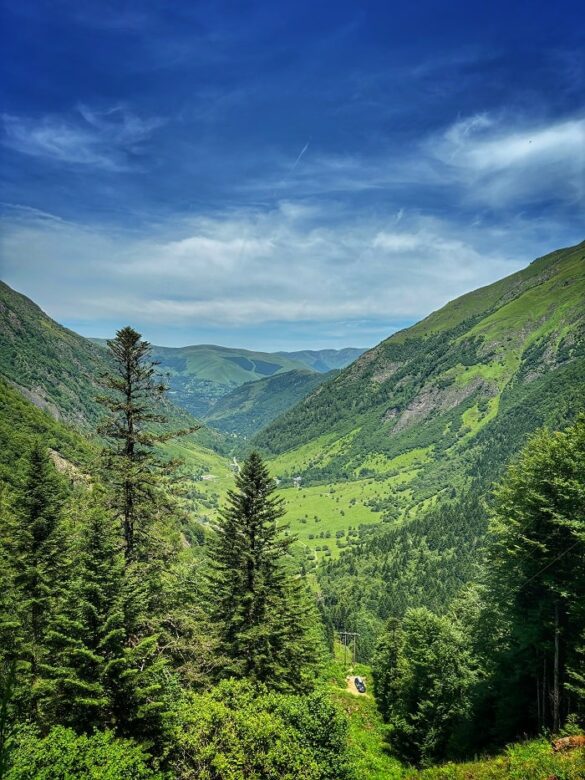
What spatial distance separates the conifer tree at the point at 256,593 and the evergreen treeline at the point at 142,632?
0.09m

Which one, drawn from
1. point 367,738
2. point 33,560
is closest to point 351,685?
point 367,738

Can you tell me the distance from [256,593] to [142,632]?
7709 mm

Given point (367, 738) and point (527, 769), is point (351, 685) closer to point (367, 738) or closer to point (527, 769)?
point (367, 738)

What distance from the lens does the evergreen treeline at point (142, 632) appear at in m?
15.2

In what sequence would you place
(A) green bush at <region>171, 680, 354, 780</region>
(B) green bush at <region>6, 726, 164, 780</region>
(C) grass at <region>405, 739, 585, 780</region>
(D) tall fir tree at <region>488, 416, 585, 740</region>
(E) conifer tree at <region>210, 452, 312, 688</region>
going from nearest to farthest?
1. (B) green bush at <region>6, 726, 164, 780</region>
2. (C) grass at <region>405, 739, 585, 780</region>
3. (A) green bush at <region>171, 680, 354, 780</region>
4. (D) tall fir tree at <region>488, 416, 585, 740</region>
5. (E) conifer tree at <region>210, 452, 312, 688</region>

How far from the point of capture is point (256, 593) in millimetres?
27047

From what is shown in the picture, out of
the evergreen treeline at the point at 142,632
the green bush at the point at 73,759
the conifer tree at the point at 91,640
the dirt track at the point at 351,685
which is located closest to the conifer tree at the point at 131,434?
the evergreen treeline at the point at 142,632

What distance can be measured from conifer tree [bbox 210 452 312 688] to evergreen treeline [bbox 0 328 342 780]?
93 millimetres

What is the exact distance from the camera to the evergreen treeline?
1516cm

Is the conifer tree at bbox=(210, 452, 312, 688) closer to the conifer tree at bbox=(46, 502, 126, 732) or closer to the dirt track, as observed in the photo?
the conifer tree at bbox=(46, 502, 126, 732)

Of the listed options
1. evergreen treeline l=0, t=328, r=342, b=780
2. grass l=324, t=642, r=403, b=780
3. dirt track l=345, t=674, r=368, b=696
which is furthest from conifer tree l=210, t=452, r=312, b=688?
dirt track l=345, t=674, r=368, b=696

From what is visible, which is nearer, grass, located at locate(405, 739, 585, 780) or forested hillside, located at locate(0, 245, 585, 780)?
grass, located at locate(405, 739, 585, 780)

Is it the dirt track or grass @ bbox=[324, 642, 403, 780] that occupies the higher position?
grass @ bbox=[324, 642, 403, 780]

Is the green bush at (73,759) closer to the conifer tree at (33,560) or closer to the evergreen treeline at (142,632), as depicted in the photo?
the evergreen treeline at (142,632)
